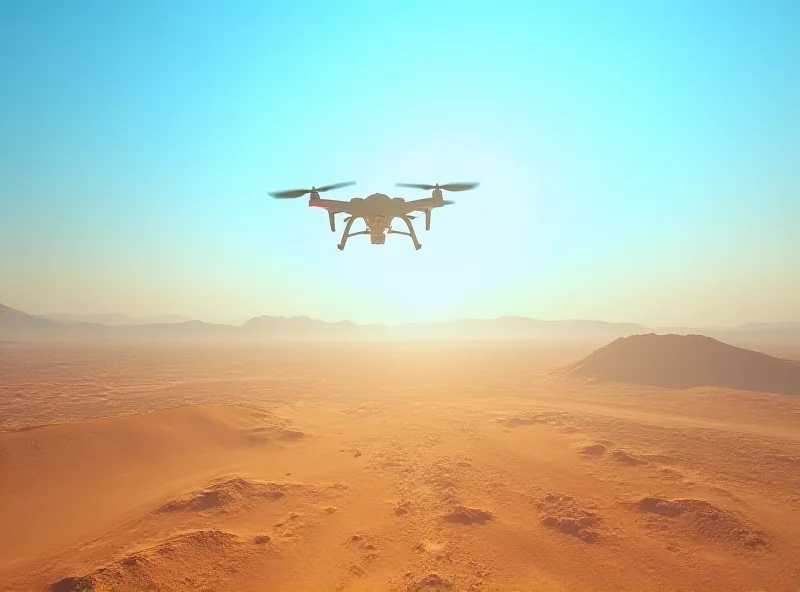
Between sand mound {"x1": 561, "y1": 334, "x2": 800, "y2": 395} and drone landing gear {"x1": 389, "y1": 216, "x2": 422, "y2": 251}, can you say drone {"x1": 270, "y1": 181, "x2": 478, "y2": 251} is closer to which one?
drone landing gear {"x1": 389, "y1": 216, "x2": 422, "y2": 251}

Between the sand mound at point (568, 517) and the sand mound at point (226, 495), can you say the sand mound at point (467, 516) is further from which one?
the sand mound at point (226, 495)

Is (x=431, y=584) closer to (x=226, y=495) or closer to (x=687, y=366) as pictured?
(x=226, y=495)

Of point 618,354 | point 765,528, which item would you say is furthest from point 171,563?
point 618,354

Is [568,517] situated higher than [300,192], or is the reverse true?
[300,192]

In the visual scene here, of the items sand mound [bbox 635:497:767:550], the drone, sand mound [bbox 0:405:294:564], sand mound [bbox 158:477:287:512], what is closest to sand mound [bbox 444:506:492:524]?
sand mound [bbox 635:497:767:550]

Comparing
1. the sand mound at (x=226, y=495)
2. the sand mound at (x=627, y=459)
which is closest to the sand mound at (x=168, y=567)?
the sand mound at (x=226, y=495)

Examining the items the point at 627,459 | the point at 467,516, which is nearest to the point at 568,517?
the point at 467,516
